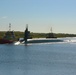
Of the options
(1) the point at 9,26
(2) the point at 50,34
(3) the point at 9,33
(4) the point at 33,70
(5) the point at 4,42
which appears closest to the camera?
(4) the point at 33,70

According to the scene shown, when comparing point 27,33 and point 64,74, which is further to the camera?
point 27,33

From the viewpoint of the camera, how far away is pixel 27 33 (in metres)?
125

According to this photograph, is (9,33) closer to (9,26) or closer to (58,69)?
(9,26)

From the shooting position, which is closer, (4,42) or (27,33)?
(4,42)

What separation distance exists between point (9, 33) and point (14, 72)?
84.4 metres

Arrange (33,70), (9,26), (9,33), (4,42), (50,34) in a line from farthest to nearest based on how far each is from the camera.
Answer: (50,34) → (9,26) → (9,33) → (4,42) → (33,70)

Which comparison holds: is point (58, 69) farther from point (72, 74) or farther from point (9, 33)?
point (9, 33)

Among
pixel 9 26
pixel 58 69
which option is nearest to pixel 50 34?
pixel 9 26

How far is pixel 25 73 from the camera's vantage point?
38188 mm

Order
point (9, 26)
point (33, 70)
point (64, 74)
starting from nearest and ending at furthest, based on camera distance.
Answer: point (64, 74) < point (33, 70) < point (9, 26)

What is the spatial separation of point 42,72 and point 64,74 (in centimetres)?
264

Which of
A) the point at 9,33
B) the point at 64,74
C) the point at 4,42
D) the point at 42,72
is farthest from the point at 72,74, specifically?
the point at 9,33

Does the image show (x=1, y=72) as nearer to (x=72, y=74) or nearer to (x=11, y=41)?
(x=72, y=74)

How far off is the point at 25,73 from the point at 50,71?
333cm
